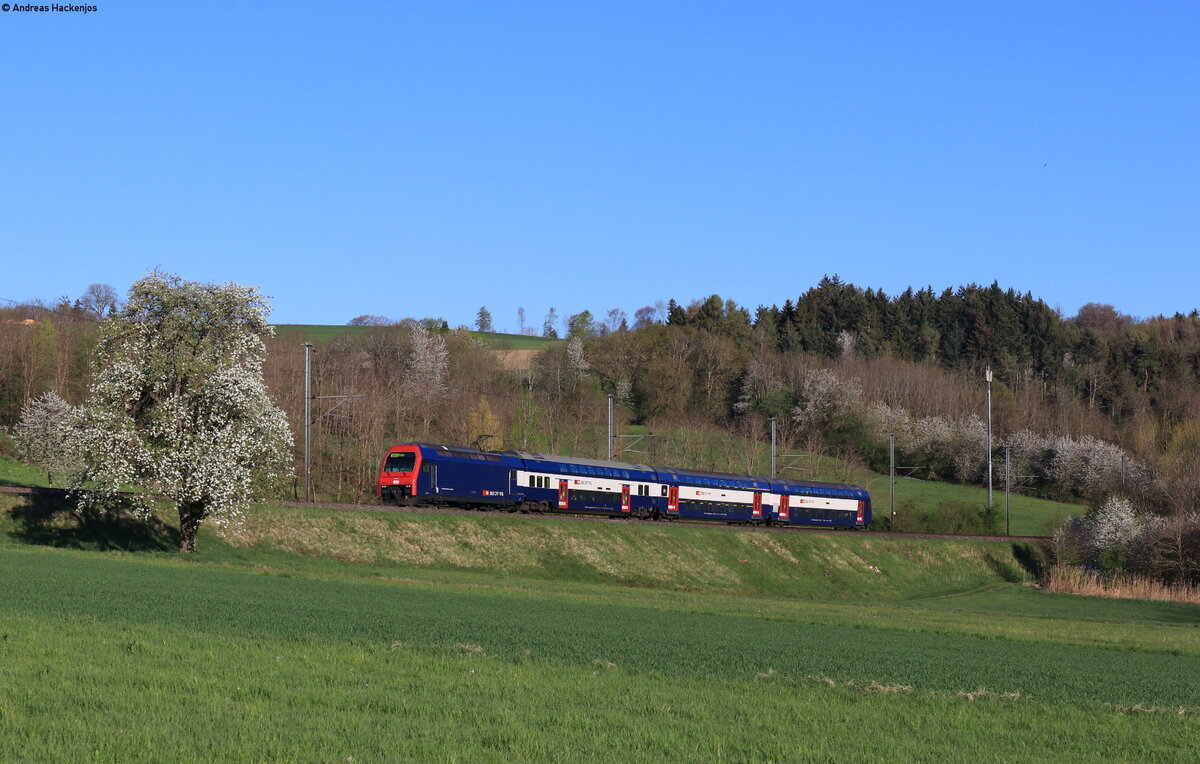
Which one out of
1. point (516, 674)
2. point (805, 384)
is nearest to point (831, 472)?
point (805, 384)

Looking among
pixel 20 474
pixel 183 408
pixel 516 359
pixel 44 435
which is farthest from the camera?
pixel 516 359

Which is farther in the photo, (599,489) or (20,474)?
(20,474)

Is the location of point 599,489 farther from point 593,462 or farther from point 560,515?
point 560,515

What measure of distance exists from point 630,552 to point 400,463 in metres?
12.5

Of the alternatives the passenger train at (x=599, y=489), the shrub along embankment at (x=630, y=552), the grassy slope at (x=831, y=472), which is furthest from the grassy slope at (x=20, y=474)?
the grassy slope at (x=831, y=472)

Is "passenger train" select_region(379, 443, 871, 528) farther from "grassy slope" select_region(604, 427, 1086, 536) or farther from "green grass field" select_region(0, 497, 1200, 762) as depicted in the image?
"grassy slope" select_region(604, 427, 1086, 536)

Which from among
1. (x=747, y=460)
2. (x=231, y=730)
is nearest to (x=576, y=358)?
(x=747, y=460)

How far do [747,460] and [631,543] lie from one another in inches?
1828

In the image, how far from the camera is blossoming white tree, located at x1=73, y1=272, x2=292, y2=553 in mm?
41312

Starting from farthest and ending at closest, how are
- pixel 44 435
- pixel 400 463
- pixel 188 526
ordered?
pixel 44 435, pixel 400 463, pixel 188 526

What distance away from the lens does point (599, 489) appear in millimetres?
65000

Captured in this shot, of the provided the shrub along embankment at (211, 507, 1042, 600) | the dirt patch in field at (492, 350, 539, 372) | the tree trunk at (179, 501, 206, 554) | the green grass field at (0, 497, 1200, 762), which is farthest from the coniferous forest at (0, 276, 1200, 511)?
the green grass field at (0, 497, 1200, 762)

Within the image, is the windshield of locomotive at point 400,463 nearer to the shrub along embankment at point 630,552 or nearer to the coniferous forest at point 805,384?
the shrub along embankment at point 630,552

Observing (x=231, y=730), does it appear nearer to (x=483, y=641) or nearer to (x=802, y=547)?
(x=483, y=641)
